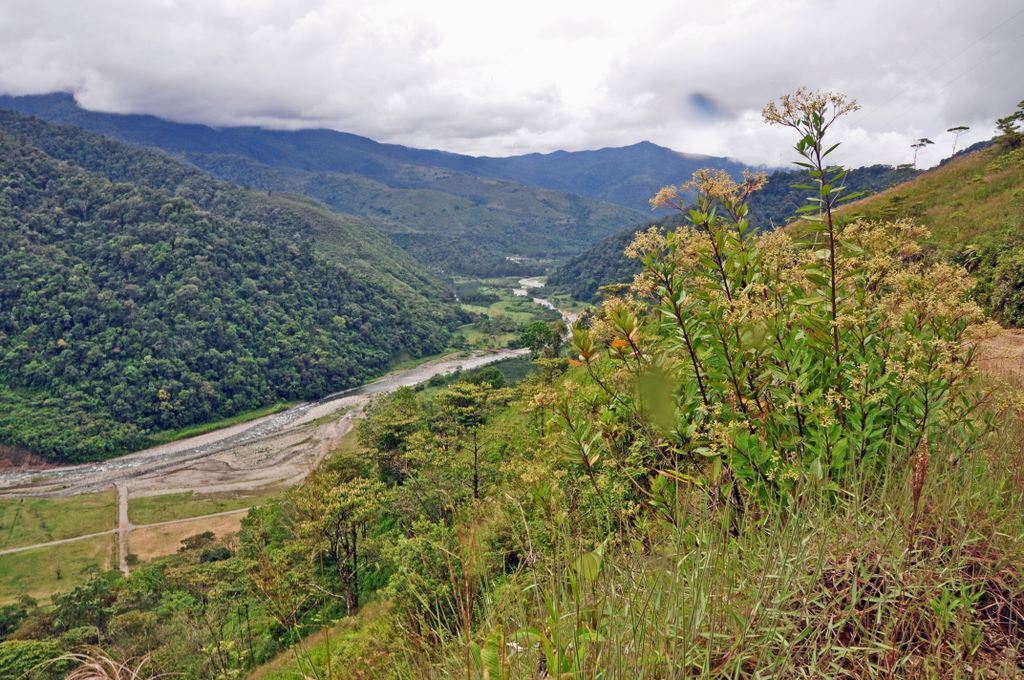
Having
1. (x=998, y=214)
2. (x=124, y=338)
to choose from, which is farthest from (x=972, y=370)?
(x=124, y=338)

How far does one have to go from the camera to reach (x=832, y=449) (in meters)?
2.13

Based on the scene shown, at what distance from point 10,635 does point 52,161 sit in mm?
109347

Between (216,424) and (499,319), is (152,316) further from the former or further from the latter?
A: (499,319)

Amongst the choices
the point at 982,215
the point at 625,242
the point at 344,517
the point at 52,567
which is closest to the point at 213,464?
the point at 52,567

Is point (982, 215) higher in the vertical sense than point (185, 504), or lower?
higher

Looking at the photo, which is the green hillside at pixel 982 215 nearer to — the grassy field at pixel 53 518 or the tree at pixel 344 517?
the tree at pixel 344 517

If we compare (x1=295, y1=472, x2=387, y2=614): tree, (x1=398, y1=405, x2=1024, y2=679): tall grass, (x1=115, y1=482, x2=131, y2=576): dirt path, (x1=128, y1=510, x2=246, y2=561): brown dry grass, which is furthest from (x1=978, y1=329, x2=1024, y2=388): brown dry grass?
(x1=115, y1=482, x2=131, y2=576): dirt path

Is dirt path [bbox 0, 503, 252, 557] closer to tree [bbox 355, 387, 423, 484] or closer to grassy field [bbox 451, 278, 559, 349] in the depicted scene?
tree [bbox 355, 387, 423, 484]

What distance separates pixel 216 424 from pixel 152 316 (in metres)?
25.1

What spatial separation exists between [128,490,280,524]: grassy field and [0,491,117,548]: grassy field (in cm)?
181

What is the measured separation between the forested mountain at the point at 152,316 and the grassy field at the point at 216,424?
55.1 inches

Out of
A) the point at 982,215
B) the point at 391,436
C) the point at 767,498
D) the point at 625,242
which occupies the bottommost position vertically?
the point at 391,436

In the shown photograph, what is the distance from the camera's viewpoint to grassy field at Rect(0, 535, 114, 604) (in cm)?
3531

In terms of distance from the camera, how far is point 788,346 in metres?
2.28
